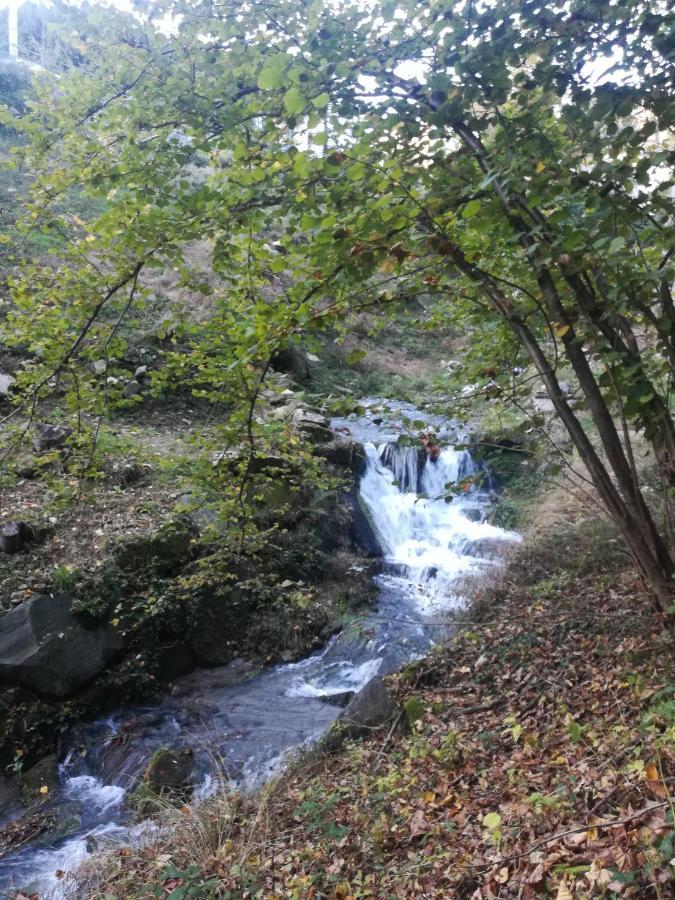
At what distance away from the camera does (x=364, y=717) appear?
5398 millimetres

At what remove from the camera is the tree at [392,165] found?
2.78m

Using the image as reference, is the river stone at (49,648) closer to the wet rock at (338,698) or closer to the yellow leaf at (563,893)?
the wet rock at (338,698)

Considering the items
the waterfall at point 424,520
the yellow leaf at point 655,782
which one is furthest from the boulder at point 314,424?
the yellow leaf at point 655,782

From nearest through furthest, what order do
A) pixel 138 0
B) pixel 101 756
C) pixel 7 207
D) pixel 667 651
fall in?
pixel 138 0 < pixel 667 651 < pixel 101 756 < pixel 7 207

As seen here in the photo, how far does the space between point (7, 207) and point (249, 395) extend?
18.4 metres

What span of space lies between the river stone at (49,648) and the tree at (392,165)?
4456 mm

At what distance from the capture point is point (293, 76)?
250cm

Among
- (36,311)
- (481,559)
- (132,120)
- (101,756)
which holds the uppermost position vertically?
(132,120)

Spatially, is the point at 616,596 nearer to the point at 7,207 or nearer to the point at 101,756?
the point at 101,756

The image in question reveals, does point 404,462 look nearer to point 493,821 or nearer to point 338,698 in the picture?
point 338,698

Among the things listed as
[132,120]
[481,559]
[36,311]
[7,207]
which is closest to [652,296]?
[132,120]

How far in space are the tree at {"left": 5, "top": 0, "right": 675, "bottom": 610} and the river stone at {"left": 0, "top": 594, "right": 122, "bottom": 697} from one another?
4.46 meters

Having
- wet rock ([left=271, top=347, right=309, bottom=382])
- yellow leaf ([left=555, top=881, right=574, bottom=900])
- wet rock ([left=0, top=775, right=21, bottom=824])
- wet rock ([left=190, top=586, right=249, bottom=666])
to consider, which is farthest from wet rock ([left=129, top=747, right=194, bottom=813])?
wet rock ([left=271, top=347, right=309, bottom=382])

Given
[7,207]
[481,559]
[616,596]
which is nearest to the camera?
[616,596]
